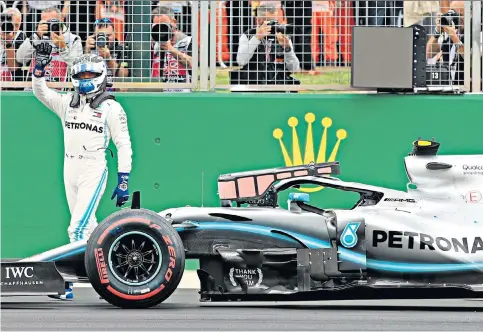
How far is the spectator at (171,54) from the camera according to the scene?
1310 cm

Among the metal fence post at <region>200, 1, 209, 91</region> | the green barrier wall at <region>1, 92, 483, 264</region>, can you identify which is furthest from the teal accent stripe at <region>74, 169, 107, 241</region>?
the metal fence post at <region>200, 1, 209, 91</region>

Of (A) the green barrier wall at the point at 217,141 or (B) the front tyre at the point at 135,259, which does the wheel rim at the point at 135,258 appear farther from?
(A) the green barrier wall at the point at 217,141

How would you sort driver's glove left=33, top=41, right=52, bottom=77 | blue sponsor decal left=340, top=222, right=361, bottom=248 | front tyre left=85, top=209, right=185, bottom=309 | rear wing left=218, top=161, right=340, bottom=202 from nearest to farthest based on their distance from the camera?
1. front tyre left=85, top=209, right=185, bottom=309
2. blue sponsor decal left=340, top=222, right=361, bottom=248
3. rear wing left=218, top=161, right=340, bottom=202
4. driver's glove left=33, top=41, right=52, bottom=77

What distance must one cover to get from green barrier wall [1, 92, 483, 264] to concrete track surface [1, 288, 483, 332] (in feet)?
7.20

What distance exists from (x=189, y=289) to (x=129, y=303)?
7.63 feet

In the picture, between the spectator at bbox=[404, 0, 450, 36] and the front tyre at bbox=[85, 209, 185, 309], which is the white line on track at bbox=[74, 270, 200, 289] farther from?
the spectator at bbox=[404, 0, 450, 36]

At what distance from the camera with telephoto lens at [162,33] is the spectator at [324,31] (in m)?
1.47

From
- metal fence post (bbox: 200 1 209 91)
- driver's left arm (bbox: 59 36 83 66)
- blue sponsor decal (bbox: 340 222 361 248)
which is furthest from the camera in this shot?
metal fence post (bbox: 200 1 209 91)

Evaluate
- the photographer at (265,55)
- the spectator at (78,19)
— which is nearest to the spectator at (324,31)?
the photographer at (265,55)

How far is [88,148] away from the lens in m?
A: 12.5

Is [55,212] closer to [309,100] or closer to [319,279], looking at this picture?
[309,100]

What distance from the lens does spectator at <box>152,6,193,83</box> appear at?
13102 mm

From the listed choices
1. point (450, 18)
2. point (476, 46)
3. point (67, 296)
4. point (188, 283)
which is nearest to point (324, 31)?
point (450, 18)

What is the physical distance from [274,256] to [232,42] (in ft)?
13.0
